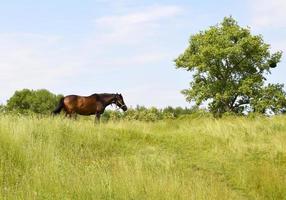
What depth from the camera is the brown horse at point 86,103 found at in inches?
690

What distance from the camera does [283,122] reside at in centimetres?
1730

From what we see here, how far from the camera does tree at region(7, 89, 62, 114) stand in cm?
5422

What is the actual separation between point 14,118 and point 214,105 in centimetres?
2868

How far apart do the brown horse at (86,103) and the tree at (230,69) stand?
20881mm

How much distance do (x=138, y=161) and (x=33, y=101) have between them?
156 feet

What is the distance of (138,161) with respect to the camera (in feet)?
30.9

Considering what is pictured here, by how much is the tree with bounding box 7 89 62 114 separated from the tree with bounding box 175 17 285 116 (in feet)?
70.4

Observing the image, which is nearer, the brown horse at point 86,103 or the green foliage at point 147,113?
the brown horse at point 86,103

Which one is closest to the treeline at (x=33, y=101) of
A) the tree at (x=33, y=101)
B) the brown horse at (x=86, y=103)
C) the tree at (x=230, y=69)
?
the tree at (x=33, y=101)

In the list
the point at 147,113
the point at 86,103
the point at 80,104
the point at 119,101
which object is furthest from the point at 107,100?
the point at 147,113

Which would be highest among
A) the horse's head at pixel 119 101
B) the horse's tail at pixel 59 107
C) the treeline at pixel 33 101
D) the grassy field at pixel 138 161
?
the treeline at pixel 33 101

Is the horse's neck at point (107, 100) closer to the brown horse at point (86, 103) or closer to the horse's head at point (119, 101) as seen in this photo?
the brown horse at point (86, 103)

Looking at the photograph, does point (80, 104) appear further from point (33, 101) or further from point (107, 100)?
point (33, 101)

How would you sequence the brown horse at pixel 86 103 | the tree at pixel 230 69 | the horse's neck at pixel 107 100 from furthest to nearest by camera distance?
the tree at pixel 230 69 → the horse's neck at pixel 107 100 → the brown horse at pixel 86 103
